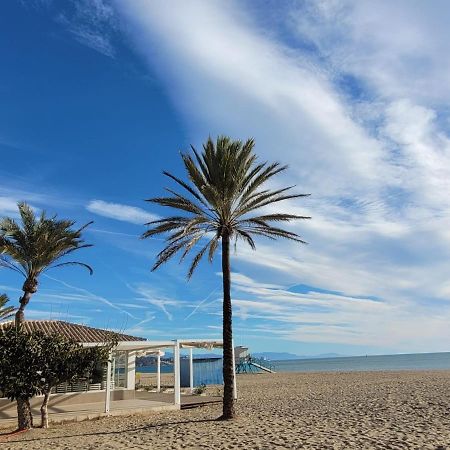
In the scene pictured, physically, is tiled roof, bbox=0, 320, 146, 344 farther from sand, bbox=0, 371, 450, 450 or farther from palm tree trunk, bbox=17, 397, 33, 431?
palm tree trunk, bbox=17, 397, 33, 431

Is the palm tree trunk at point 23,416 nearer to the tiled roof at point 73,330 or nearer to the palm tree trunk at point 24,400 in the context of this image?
the palm tree trunk at point 24,400

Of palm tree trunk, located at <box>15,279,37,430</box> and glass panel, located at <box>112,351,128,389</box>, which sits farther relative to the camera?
glass panel, located at <box>112,351,128,389</box>

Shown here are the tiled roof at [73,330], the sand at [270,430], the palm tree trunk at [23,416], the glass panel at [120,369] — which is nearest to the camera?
the sand at [270,430]

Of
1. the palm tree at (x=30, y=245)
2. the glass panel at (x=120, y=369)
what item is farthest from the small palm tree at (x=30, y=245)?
the glass panel at (x=120, y=369)

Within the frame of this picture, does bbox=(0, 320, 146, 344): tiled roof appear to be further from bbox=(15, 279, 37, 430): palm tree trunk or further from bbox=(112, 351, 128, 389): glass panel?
bbox=(15, 279, 37, 430): palm tree trunk

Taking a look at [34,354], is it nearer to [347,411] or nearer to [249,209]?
[249,209]

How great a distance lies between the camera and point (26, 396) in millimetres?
14555

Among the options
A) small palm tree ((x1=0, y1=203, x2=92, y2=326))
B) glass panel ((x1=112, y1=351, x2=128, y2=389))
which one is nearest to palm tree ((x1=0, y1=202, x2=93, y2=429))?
small palm tree ((x1=0, y1=203, x2=92, y2=326))

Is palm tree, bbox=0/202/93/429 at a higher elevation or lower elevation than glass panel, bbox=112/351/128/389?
higher

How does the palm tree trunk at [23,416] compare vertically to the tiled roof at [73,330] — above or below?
below

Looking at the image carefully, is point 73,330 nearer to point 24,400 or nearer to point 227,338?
point 24,400

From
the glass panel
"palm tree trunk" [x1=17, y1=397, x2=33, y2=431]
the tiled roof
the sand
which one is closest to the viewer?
the sand

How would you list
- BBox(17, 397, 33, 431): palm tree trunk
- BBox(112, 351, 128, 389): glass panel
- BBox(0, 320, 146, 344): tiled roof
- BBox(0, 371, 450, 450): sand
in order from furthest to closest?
BBox(112, 351, 128, 389): glass panel, BBox(0, 320, 146, 344): tiled roof, BBox(17, 397, 33, 431): palm tree trunk, BBox(0, 371, 450, 450): sand

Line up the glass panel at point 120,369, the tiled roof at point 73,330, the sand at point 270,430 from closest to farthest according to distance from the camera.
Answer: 1. the sand at point 270,430
2. the tiled roof at point 73,330
3. the glass panel at point 120,369
